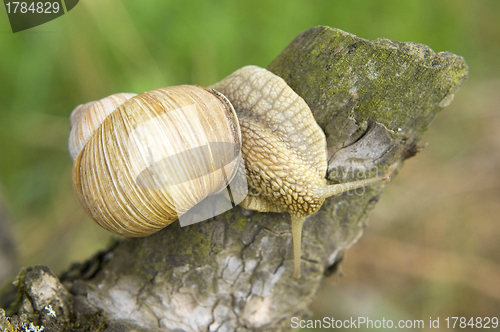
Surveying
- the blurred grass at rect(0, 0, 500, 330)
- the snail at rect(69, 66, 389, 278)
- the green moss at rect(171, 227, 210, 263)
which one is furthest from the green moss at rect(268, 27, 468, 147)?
the blurred grass at rect(0, 0, 500, 330)

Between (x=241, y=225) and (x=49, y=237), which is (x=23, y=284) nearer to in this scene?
(x=241, y=225)

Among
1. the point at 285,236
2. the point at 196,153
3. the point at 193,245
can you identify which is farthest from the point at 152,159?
the point at 285,236

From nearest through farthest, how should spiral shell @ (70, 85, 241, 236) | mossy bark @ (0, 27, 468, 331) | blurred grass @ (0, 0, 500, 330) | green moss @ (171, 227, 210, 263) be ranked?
spiral shell @ (70, 85, 241, 236) < mossy bark @ (0, 27, 468, 331) < green moss @ (171, 227, 210, 263) < blurred grass @ (0, 0, 500, 330)

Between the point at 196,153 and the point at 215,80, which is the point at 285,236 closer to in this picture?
the point at 196,153

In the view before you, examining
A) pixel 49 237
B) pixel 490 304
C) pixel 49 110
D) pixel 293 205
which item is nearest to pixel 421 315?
pixel 490 304

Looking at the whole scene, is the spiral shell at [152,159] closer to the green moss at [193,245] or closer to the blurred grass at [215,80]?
the green moss at [193,245]

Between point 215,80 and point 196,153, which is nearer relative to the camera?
point 196,153

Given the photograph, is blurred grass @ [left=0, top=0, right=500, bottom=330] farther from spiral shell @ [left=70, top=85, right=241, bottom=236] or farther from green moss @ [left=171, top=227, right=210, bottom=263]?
green moss @ [left=171, top=227, right=210, bottom=263]
